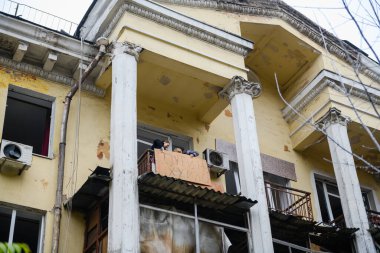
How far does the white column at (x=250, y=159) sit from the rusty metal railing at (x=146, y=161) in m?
2.14

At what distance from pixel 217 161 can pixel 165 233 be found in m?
3.67

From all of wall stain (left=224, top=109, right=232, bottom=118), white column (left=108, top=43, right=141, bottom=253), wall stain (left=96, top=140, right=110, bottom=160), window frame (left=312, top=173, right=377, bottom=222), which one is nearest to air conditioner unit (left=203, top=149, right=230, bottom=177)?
→ wall stain (left=224, top=109, right=232, bottom=118)

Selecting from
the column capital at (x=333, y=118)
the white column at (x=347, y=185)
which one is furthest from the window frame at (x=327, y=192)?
the column capital at (x=333, y=118)

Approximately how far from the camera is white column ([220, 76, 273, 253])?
490 inches

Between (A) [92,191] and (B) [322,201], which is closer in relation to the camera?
(A) [92,191]

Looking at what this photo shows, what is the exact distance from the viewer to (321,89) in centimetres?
1680

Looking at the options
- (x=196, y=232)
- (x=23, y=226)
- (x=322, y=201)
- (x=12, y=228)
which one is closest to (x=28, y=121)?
(x=23, y=226)

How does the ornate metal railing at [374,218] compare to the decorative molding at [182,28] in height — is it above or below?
below

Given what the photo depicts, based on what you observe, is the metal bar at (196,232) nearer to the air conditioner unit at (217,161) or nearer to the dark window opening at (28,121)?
the air conditioner unit at (217,161)

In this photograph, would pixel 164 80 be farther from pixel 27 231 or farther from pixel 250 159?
pixel 27 231

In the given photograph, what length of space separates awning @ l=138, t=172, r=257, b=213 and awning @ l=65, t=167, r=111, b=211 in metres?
0.70

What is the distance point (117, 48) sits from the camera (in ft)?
43.3

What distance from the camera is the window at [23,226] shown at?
11.8m

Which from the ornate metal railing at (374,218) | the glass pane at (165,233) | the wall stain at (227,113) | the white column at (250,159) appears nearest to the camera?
the glass pane at (165,233)
